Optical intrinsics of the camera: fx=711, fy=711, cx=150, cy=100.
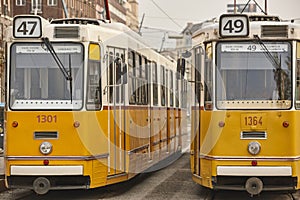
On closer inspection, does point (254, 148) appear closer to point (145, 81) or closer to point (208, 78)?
point (208, 78)

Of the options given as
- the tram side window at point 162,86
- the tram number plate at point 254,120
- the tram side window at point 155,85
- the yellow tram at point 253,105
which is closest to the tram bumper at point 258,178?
the yellow tram at point 253,105

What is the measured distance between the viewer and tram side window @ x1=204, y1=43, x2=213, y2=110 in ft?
42.4

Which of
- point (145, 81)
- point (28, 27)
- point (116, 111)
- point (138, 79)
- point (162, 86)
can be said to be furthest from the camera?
point (162, 86)

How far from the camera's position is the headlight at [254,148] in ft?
41.3

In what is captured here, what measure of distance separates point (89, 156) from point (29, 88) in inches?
65.4

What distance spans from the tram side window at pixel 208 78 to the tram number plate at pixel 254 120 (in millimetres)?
688

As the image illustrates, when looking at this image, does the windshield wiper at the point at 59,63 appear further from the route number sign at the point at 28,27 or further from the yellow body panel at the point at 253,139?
the yellow body panel at the point at 253,139

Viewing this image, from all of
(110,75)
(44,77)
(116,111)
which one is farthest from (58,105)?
(116,111)

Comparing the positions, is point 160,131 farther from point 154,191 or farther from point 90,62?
point 90,62

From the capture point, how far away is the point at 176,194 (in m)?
14.5

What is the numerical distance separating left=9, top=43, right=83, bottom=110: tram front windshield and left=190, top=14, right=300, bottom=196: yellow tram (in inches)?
97.0

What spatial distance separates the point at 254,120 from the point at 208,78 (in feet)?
3.82

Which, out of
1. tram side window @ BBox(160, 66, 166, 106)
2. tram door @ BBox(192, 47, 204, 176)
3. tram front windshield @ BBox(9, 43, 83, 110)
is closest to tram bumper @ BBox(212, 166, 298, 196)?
tram door @ BBox(192, 47, 204, 176)

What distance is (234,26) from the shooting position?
41.8ft
